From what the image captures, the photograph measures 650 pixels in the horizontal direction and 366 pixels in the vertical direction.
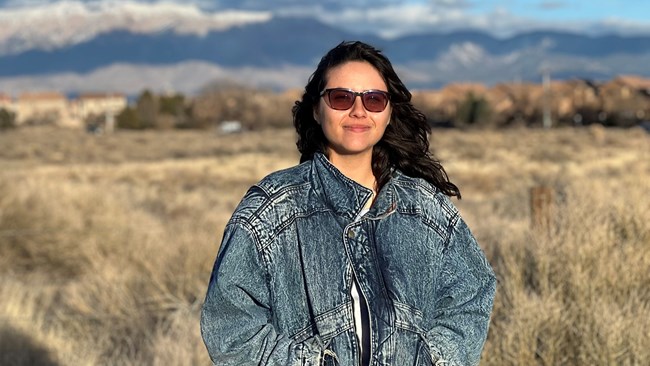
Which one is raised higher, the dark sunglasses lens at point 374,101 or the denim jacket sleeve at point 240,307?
the dark sunglasses lens at point 374,101

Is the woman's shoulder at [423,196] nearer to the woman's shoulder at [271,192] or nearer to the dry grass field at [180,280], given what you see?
the woman's shoulder at [271,192]

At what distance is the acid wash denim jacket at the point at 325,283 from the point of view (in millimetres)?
2656

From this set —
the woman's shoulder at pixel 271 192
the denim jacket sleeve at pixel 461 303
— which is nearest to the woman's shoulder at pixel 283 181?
the woman's shoulder at pixel 271 192

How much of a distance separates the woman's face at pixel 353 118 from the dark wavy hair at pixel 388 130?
0.03 m

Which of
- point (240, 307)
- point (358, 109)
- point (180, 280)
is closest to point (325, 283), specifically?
point (240, 307)

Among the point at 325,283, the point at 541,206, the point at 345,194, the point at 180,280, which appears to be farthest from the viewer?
the point at 180,280

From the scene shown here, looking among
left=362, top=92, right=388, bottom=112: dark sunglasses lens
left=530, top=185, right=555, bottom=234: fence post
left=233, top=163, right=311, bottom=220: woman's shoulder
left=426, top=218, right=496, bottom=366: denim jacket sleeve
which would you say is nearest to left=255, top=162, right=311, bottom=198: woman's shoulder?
left=233, top=163, right=311, bottom=220: woman's shoulder

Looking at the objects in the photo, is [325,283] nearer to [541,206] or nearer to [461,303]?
[461,303]

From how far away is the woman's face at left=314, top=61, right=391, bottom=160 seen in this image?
9.57 feet

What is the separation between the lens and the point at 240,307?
2701 millimetres

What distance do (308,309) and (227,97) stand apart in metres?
93.4

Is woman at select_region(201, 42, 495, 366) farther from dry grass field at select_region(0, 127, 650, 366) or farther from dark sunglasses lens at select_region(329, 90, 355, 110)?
dry grass field at select_region(0, 127, 650, 366)

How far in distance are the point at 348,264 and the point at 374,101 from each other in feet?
1.72

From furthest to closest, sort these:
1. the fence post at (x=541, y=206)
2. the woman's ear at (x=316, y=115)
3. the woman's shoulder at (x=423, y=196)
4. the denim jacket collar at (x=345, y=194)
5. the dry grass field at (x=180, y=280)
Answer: the fence post at (x=541, y=206) < the dry grass field at (x=180, y=280) < the woman's ear at (x=316, y=115) < the woman's shoulder at (x=423, y=196) < the denim jacket collar at (x=345, y=194)
